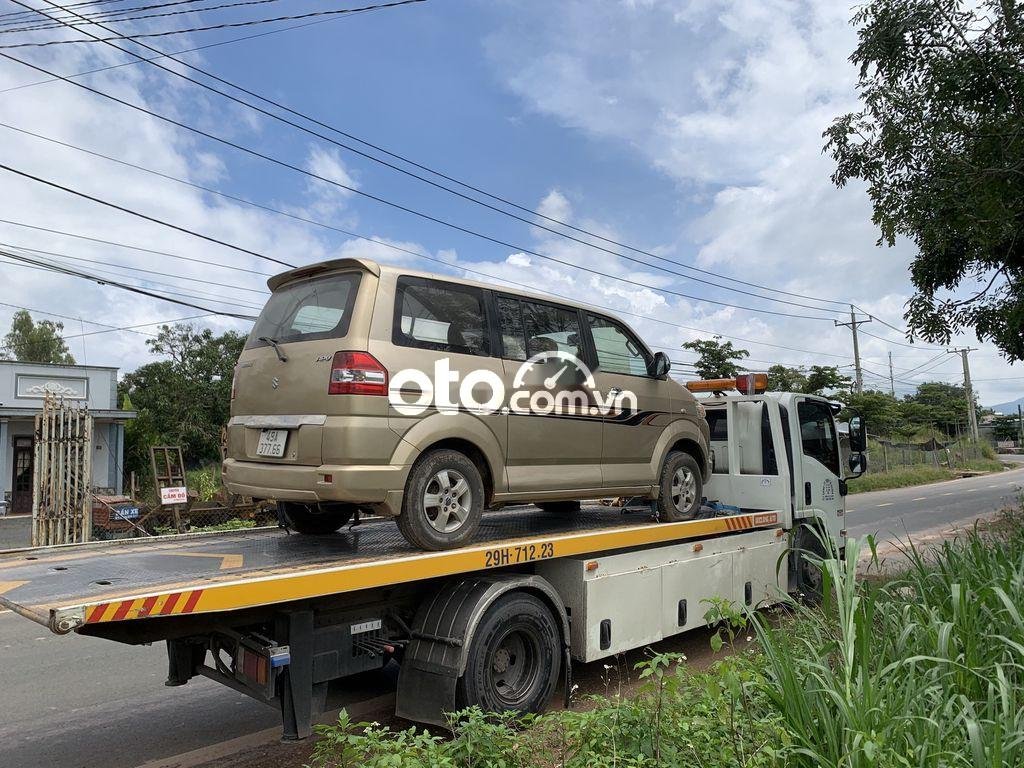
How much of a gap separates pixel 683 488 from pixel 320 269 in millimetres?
3589

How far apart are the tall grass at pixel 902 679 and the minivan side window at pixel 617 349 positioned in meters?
2.40

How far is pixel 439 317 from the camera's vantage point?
4742 mm

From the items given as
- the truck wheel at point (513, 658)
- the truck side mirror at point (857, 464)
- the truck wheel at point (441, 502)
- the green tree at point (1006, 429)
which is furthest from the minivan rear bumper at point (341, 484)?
the green tree at point (1006, 429)

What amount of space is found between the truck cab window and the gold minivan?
8.19 feet

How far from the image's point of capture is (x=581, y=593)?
496 centimetres

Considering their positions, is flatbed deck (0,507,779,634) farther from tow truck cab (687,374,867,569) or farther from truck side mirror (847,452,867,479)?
truck side mirror (847,452,867,479)

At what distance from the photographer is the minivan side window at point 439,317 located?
178 inches

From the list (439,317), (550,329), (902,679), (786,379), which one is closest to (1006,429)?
(786,379)

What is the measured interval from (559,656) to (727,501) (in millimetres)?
3319

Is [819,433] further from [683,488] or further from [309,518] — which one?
[309,518]

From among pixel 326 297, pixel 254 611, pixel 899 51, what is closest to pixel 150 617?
pixel 254 611

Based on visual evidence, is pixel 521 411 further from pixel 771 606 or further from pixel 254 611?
pixel 771 606

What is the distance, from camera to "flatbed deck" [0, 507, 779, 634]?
319 centimetres

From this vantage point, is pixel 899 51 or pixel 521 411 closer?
pixel 521 411
